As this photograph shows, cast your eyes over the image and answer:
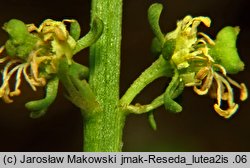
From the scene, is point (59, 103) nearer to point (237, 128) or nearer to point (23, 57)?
point (237, 128)

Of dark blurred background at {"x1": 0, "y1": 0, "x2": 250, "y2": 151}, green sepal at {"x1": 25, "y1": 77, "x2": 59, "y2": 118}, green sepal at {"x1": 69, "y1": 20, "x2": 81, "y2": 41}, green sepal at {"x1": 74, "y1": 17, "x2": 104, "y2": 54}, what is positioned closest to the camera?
green sepal at {"x1": 25, "y1": 77, "x2": 59, "y2": 118}

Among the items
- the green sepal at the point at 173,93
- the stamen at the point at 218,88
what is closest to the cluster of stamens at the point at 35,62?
the green sepal at the point at 173,93

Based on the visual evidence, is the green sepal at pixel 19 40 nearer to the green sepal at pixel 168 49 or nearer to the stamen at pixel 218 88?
the green sepal at pixel 168 49

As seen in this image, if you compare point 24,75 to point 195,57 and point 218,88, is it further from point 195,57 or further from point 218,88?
point 218,88

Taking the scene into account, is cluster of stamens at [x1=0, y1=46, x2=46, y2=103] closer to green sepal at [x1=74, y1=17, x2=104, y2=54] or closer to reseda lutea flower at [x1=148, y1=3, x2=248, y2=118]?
green sepal at [x1=74, y1=17, x2=104, y2=54]

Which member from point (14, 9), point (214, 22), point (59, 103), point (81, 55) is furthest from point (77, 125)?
point (214, 22)

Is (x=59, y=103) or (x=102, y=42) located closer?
(x=102, y=42)

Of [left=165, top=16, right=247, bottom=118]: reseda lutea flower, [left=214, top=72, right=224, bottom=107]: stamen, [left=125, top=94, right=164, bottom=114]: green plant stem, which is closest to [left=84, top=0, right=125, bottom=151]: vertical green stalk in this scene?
[left=125, top=94, right=164, bottom=114]: green plant stem
